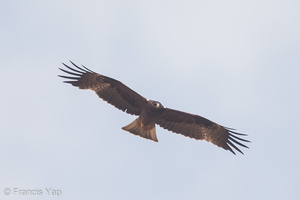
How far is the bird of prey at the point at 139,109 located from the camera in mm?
14680

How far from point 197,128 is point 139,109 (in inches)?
64.5

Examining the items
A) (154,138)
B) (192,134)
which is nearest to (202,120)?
(192,134)

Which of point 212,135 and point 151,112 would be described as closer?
point 151,112

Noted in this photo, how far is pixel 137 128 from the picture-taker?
48.6 feet

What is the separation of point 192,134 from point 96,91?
266cm

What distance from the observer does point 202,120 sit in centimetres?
1538

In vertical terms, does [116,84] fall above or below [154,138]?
above

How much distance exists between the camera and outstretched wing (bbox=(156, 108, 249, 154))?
49.8ft

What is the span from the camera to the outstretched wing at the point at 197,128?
15.2 meters

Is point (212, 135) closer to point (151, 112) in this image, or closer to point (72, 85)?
point (151, 112)

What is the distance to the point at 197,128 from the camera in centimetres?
1549

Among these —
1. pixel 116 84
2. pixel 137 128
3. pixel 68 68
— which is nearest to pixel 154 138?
pixel 137 128

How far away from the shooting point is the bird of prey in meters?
14.7

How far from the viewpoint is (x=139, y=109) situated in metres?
14.9
